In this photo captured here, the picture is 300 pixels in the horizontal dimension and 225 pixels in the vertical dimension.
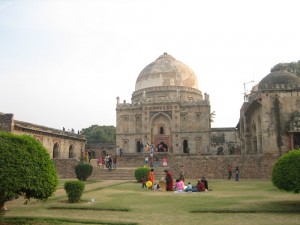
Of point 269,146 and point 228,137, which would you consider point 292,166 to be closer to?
point 269,146

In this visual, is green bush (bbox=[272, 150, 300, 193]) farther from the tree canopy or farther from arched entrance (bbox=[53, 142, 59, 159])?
the tree canopy

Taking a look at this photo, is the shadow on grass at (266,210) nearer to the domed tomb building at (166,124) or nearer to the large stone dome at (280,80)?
the large stone dome at (280,80)

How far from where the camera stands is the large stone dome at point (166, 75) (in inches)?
1596

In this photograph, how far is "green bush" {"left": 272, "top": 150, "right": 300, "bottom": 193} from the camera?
380 inches

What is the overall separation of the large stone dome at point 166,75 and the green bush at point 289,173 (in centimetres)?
3017

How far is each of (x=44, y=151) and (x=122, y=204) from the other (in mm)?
3076

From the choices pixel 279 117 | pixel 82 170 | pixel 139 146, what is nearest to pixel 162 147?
pixel 139 146

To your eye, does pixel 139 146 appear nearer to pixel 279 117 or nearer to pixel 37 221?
pixel 279 117

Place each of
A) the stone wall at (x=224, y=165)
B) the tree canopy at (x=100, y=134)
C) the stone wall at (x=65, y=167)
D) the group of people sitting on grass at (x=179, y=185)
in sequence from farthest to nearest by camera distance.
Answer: the tree canopy at (x=100, y=134) < the stone wall at (x=65, y=167) < the stone wall at (x=224, y=165) < the group of people sitting on grass at (x=179, y=185)

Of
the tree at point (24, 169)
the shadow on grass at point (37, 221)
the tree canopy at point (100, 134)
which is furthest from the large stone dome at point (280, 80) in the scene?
the tree canopy at point (100, 134)

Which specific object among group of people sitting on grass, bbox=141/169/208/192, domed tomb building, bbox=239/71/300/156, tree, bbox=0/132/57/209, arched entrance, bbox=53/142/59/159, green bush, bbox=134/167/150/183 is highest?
domed tomb building, bbox=239/71/300/156

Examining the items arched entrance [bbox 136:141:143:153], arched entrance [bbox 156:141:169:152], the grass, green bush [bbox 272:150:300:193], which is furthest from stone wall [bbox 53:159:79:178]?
green bush [bbox 272:150:300:193]

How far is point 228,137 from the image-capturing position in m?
44.2

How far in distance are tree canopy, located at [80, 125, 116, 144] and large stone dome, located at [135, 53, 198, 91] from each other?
60.0 ft
